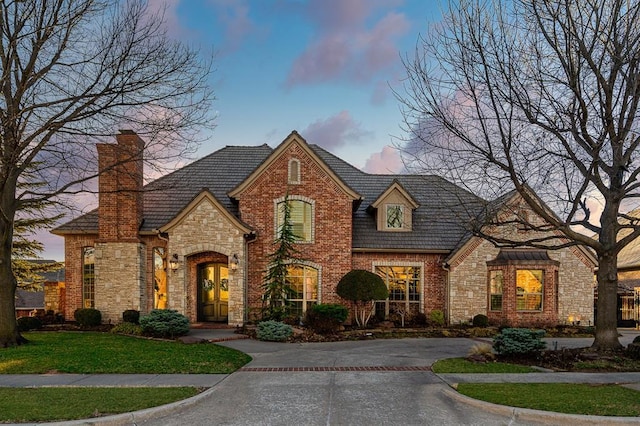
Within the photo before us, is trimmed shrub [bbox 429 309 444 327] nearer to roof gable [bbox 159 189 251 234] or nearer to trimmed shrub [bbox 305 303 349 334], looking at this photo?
trimmed shrub [bbox 305 303 349 334]

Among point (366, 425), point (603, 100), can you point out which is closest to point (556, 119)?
point (603, 100)

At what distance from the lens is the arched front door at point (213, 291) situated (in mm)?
18609

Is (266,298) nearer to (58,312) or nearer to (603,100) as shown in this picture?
(58,312)

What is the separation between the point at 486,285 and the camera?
59.9 feet

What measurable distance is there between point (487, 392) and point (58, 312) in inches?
738

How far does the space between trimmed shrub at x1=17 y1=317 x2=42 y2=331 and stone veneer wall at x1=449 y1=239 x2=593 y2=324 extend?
1648 centimetres

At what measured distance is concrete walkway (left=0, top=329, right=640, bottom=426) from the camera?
650 cm

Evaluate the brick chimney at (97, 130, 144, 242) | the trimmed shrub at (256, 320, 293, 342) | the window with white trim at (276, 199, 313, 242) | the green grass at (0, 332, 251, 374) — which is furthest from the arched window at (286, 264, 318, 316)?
the brick chimney at (97, 130, 144, 242)

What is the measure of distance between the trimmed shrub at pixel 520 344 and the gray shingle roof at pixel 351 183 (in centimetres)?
667

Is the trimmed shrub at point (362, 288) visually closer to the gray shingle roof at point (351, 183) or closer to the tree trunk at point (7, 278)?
the gray shingle roof at point (351, 183)

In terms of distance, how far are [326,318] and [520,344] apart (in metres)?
7.23

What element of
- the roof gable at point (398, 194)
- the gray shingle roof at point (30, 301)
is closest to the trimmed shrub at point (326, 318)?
the roof gable at point (398, 194)

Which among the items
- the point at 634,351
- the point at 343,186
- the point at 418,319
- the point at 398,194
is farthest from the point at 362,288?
the point at 634,351

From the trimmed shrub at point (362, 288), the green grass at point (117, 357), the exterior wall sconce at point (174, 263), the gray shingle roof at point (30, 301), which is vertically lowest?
the gray shingle roof at point (30, 301)
